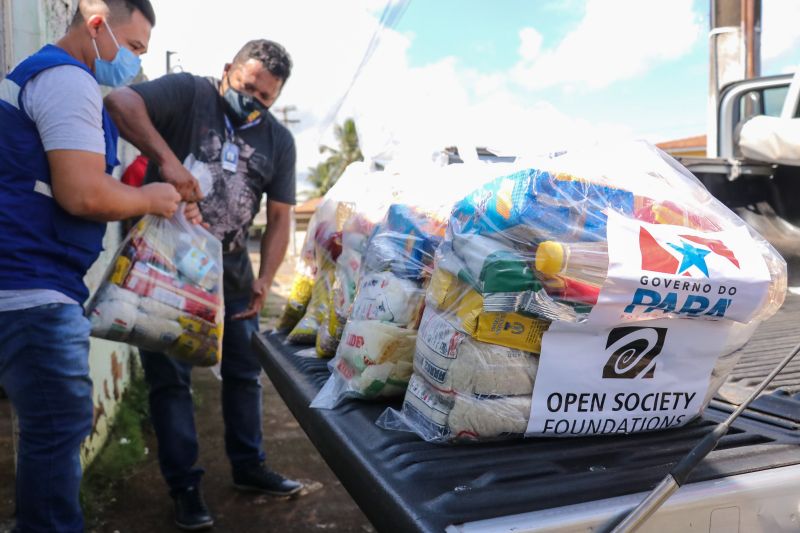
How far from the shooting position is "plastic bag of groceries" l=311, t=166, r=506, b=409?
175 cm

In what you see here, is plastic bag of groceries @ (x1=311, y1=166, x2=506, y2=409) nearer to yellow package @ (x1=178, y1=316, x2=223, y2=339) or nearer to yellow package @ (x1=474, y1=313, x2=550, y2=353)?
yellow package @ (x1=474, y1=313, x2=550, y2=353)

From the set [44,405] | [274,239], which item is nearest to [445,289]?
[44,405]

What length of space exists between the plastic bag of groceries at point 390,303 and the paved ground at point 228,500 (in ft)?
5.30

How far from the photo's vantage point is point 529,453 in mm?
1375

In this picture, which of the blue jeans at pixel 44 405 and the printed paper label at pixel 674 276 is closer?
the printed paper label at pixel 674 276

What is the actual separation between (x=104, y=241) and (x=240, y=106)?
1.35m

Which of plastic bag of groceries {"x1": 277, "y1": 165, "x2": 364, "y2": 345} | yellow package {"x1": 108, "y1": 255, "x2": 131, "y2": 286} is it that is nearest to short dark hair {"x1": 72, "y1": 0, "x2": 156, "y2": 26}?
yellow package {"x1": 108, "y1": 255, "x2": 131, "y2": 286}

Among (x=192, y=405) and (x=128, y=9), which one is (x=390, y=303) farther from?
(x=192, y=405)

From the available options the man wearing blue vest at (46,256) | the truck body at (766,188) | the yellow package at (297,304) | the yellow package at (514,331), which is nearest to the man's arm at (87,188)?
the man wearing blue vest at (46,256)

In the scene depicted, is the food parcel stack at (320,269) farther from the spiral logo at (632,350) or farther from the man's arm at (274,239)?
the spiral logo at (632,350)

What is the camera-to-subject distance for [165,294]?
251 centimetres

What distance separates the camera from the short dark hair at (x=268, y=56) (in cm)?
305

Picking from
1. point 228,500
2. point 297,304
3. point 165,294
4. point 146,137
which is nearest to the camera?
point 165,294

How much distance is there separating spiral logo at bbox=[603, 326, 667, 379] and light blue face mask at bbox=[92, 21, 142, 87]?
1925mm
